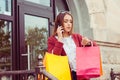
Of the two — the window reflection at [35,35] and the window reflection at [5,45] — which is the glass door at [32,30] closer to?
the window reflection at [35,35]

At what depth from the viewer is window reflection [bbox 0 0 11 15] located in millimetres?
5411

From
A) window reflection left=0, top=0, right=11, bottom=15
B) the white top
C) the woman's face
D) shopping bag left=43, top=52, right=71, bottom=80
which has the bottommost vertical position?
shopping bag left=43, top=52, right=71, bottom=80

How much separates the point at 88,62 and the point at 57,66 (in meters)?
0.33

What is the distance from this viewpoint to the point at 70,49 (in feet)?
12.1

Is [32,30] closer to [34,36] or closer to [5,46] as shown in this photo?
[34,36]

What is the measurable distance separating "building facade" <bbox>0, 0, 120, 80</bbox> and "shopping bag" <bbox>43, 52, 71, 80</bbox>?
197 cm

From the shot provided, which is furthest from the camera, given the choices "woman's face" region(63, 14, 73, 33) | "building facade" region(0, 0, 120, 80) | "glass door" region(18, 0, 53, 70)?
"glass door" region(18, 0, 53, 70)

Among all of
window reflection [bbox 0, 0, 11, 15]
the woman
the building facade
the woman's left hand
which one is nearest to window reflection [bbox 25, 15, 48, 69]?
the building facade

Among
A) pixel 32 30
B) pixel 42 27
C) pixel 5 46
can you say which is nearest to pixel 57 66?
pixel 5 46

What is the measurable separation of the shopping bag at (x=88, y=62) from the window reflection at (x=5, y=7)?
2.12 m

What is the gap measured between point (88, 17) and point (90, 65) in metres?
→ 3.35

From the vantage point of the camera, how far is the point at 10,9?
5.56 meters

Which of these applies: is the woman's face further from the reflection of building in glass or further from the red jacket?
the reflection of building in glass

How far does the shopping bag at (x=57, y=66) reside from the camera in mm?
3469
